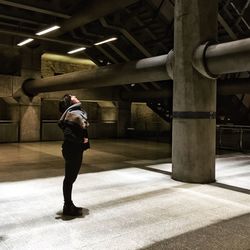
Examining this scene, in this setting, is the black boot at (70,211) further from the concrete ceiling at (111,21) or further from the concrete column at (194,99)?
the concrete ceiling at (111,21)

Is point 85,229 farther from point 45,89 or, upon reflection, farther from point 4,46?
point 4,46

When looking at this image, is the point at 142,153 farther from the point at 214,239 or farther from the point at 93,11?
the point at 214,239

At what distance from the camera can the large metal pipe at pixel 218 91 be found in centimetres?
957

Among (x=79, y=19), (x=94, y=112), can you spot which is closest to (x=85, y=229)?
(x=79, y=19)

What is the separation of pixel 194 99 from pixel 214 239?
3102 mm

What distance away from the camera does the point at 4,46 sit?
13.0 m

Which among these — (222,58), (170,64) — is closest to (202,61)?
(222,58)

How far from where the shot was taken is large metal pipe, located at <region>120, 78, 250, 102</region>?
9570mm

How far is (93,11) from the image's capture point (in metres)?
8.48

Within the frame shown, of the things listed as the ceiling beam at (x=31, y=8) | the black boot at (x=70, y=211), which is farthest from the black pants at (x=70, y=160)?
the ceiling beam at (x=31, y=8)

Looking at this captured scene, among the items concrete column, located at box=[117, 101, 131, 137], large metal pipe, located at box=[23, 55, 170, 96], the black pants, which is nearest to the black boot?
the black pants

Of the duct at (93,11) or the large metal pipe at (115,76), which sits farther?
the duct at (93,11)

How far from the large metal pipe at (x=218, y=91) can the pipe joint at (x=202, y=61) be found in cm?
430

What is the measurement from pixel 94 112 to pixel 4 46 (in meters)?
6.62
